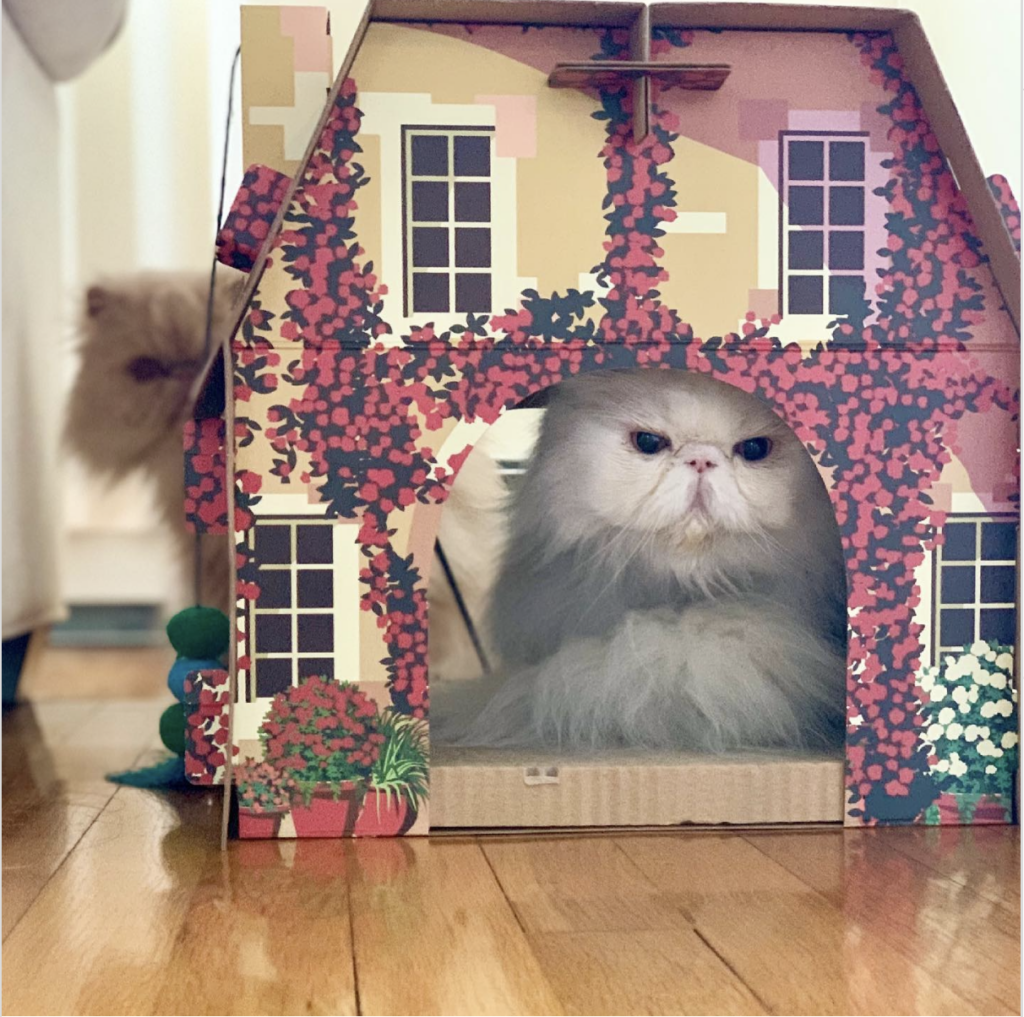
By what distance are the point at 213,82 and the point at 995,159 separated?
3.79 ft

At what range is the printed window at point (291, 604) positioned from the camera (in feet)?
3.12

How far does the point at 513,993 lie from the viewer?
0.62 meters

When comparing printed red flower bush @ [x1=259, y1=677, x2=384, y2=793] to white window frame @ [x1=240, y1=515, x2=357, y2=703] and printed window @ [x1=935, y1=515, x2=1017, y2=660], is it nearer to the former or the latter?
white window frame @ [x1=240, y1=515, x2=357, y2=703]

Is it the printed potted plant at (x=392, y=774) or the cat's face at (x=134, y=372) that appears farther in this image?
the cat's face at (x=134, y=372)

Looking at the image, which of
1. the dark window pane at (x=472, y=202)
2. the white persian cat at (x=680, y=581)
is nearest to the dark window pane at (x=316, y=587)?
the white persian cat at (x=680, y=581)

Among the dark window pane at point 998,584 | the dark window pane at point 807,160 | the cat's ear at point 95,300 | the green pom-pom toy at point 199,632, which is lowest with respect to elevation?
the green pom-pom toy at point 199,632

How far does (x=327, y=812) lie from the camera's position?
3.12 ft

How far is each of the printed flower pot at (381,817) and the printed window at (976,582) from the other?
47 cm

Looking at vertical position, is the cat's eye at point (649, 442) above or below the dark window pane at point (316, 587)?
above

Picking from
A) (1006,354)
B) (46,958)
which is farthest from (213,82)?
(46,958)

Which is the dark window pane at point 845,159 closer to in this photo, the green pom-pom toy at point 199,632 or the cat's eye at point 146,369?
the green pom-pom toy at point 199,632

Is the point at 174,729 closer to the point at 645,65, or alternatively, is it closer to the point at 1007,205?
the point at 645,65

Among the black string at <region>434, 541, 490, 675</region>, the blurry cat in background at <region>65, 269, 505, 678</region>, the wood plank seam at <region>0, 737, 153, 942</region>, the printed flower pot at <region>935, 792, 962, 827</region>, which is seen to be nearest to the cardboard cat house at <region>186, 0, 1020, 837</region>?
the printed flower pot at <region>935, 792, 962, 827</region>

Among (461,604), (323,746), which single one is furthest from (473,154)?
(461,604)
